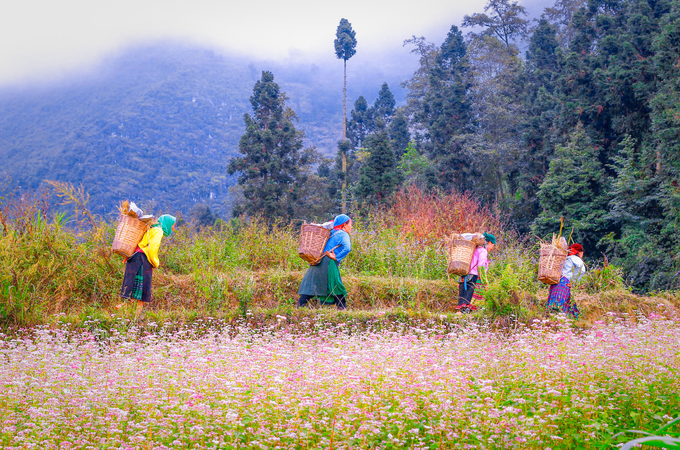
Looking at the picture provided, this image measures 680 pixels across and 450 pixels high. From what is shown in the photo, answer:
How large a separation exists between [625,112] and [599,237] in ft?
14.4

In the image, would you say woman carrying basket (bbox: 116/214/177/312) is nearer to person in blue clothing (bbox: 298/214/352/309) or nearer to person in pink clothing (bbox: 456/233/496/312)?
person in blue clothing (bbox: 298/214/352/309)

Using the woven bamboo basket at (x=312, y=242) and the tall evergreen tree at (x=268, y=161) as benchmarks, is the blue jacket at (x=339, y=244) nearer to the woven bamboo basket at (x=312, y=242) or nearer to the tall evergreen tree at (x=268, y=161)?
the woven bamboo basket at (x=312, y=242)

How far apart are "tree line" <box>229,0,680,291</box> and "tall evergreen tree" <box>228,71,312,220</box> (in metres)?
0.06

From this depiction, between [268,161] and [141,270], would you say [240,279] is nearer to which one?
[141,270]

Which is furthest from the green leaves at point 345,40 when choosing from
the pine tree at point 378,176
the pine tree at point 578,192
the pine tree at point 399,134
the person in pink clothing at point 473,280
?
the person in pink clothing at point 473,280

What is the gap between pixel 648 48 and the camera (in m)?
17.2

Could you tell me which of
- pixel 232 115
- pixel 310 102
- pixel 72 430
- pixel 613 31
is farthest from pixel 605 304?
pixel 310 102

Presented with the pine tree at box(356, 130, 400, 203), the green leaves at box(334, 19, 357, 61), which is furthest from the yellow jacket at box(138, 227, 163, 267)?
the green leaves at box(334, 19, 357, 61)

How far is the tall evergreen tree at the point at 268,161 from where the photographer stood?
72.2 feet

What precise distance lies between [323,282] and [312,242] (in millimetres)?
558

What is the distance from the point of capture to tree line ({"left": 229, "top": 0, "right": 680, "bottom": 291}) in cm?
1521

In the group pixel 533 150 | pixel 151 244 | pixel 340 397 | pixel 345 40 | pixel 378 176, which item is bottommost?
pixel 340 397

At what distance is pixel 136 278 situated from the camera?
698 cm

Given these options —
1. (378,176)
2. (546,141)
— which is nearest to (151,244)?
(378,176)
